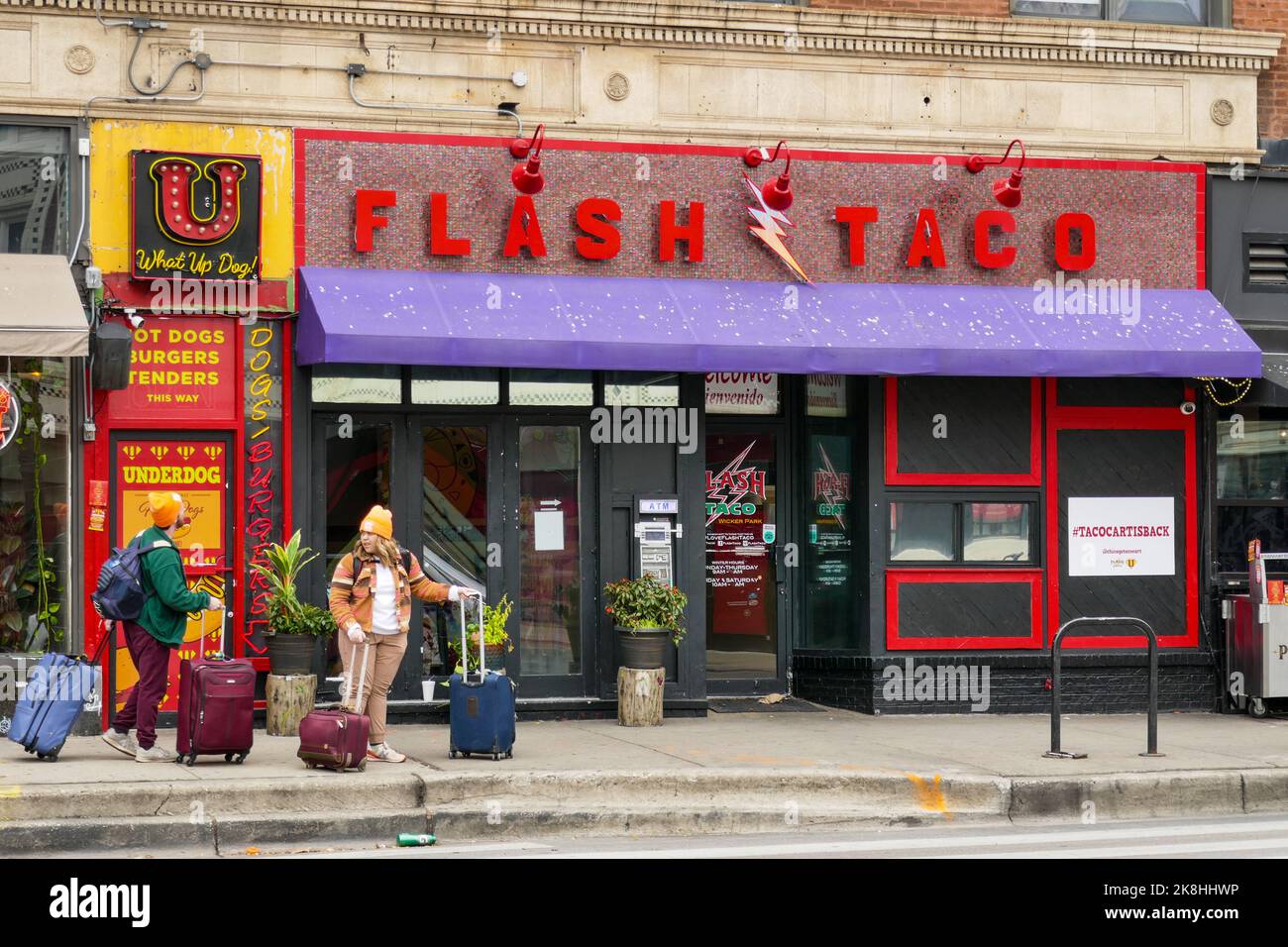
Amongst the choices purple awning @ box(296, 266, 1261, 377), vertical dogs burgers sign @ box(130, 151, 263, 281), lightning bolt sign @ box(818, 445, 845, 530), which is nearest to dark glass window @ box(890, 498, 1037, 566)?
lightning bolt sign @ box(818, 445, 845, 530)

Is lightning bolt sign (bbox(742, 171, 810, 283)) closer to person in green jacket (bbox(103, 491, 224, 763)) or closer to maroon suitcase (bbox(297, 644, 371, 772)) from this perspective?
person in green jacket (bbox(103, 491, 224, 763))

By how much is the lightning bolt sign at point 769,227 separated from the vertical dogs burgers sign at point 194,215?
4.00 m

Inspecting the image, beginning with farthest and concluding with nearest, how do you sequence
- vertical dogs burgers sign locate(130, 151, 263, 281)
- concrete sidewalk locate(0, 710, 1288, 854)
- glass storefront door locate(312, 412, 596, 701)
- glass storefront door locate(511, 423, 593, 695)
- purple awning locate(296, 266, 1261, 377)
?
glass storefront door locate(511, 423, 593, 695)
glass storefront door locate(312, 412, 596, 701)
purple awning locate(296, 266, 1261, 377)
vertical dogs burgers sign locate(130, 151, 263, 281)
concrete sidewalk locate(0, 710, 1288, 854)

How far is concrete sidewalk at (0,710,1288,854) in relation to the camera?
10094mm

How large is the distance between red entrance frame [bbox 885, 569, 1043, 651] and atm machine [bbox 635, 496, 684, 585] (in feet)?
6.10

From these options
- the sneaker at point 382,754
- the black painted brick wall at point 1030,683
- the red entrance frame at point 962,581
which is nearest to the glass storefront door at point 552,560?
the black painted brick wall at point 1030,683

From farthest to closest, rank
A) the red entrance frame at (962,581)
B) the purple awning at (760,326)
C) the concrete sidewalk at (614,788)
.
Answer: the red entrance frame at (962,581) < the purple awning at (760,326) < the concrete sidewalk at (614,788)

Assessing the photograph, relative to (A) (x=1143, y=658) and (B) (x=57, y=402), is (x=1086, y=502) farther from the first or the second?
(B) (x=57, y=402)

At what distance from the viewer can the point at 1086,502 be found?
50.6 feet

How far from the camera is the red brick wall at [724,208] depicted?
1411 cm

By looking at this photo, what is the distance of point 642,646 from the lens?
14109 mm

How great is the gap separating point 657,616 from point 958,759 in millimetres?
2879

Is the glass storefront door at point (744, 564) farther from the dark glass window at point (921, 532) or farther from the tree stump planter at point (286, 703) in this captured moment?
the tree stump planter at point (286, 703)

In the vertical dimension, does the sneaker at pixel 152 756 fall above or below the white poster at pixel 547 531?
below
